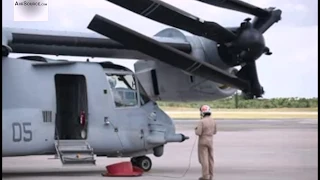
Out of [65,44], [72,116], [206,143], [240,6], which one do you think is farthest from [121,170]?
[240,6]

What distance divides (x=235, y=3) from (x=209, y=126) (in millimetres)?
4040

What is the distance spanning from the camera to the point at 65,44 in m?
16.0

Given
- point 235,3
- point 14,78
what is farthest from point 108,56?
Result: point 14,78

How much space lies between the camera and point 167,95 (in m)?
17.6

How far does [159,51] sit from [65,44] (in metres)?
2.46

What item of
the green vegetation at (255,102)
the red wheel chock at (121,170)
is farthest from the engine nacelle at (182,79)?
the red wheel chock at (121,170)

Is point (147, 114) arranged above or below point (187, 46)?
below

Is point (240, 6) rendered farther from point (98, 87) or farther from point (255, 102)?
point (255, 102)

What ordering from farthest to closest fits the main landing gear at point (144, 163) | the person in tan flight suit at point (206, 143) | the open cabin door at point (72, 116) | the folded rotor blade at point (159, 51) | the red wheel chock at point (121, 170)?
the main landing gear at point (144, 163), the red wheel chock at point (121, 170), the open cabin door at point (72, 116), the folded rotor blade at point (159, 51), the person in tan flight suit at point (206, 143)

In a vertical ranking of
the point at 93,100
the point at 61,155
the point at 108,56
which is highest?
the point at 108,56

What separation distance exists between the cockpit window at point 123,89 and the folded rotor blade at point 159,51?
0.59 meters

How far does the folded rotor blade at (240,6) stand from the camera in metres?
15.0

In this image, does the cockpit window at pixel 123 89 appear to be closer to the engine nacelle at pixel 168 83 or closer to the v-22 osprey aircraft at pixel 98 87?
the v-22 osprey aircraft at pixel 98 87

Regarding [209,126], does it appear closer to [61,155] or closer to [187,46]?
[61,155]
